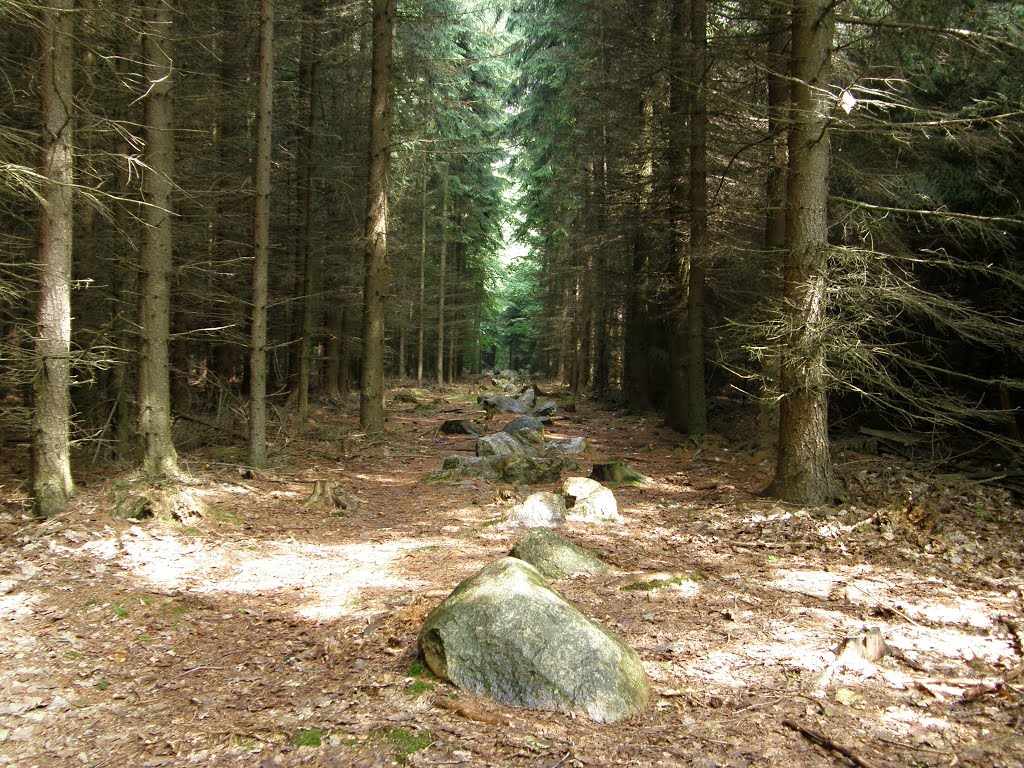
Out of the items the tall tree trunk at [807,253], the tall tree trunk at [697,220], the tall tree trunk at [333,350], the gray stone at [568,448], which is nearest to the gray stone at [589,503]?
the tall tree trunk at [807,253]

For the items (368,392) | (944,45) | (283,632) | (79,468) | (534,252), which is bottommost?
(283,632)

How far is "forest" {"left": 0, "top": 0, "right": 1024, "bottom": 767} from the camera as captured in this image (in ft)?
11.9

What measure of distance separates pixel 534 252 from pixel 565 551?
30678 millimetres

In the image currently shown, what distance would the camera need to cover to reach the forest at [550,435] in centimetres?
362

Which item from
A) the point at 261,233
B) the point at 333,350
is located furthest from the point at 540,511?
the point at 333,350

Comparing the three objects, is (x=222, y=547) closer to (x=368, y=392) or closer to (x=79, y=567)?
(x=79, y=567)

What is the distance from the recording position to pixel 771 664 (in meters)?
4.08

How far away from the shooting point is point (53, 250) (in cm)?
572

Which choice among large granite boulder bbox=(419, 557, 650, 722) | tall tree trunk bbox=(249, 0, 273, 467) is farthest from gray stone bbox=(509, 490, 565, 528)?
tall tree trunk bbox=(249, 0, 273, 467)

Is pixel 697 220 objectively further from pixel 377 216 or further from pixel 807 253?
pixel 377 216

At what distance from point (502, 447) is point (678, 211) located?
5.83 meters

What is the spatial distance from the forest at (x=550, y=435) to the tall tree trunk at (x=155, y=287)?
0.05 metres

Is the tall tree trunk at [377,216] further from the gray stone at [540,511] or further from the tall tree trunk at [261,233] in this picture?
the gray stone at [540,511]

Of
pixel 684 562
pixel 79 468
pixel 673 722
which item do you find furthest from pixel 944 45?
pixel 79 468
